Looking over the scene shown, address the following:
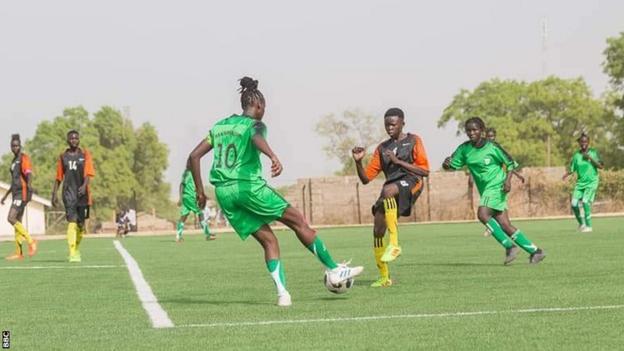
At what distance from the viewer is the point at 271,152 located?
415 inches

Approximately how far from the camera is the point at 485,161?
17234 millimetres

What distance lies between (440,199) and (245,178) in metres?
53.6

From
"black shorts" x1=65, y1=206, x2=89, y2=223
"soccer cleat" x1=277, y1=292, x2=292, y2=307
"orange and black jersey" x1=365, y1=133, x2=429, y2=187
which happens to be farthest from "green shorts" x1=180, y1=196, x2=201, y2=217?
"soccer cleat" x1=277, y1=292, x2=292, y2=307

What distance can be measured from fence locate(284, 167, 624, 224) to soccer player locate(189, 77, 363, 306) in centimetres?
5234

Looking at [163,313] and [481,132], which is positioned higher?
[481,132]

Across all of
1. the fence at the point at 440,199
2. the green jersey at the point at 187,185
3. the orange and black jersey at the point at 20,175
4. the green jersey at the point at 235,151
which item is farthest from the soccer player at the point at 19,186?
the fence at the point at 440,199

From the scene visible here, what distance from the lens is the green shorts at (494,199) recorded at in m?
17.3

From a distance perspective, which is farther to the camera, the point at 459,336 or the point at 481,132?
the point at 481,132

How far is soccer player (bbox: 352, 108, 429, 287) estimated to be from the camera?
13.3 metres

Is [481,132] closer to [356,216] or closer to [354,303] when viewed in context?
[354,303]

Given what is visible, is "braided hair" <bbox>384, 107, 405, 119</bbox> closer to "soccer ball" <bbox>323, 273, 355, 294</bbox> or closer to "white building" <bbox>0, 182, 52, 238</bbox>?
"soccer ball" <bbox>323, 273, 355, 294</bbox>

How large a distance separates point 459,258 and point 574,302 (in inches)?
340

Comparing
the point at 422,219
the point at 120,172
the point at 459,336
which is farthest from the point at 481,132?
the point at 120,172

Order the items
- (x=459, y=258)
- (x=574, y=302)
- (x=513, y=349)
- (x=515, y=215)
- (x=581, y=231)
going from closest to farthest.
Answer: (x=513, y=349), (x=574, y=302), (x=459, y=258), (x=581, y=231), (x=515, y=215)
